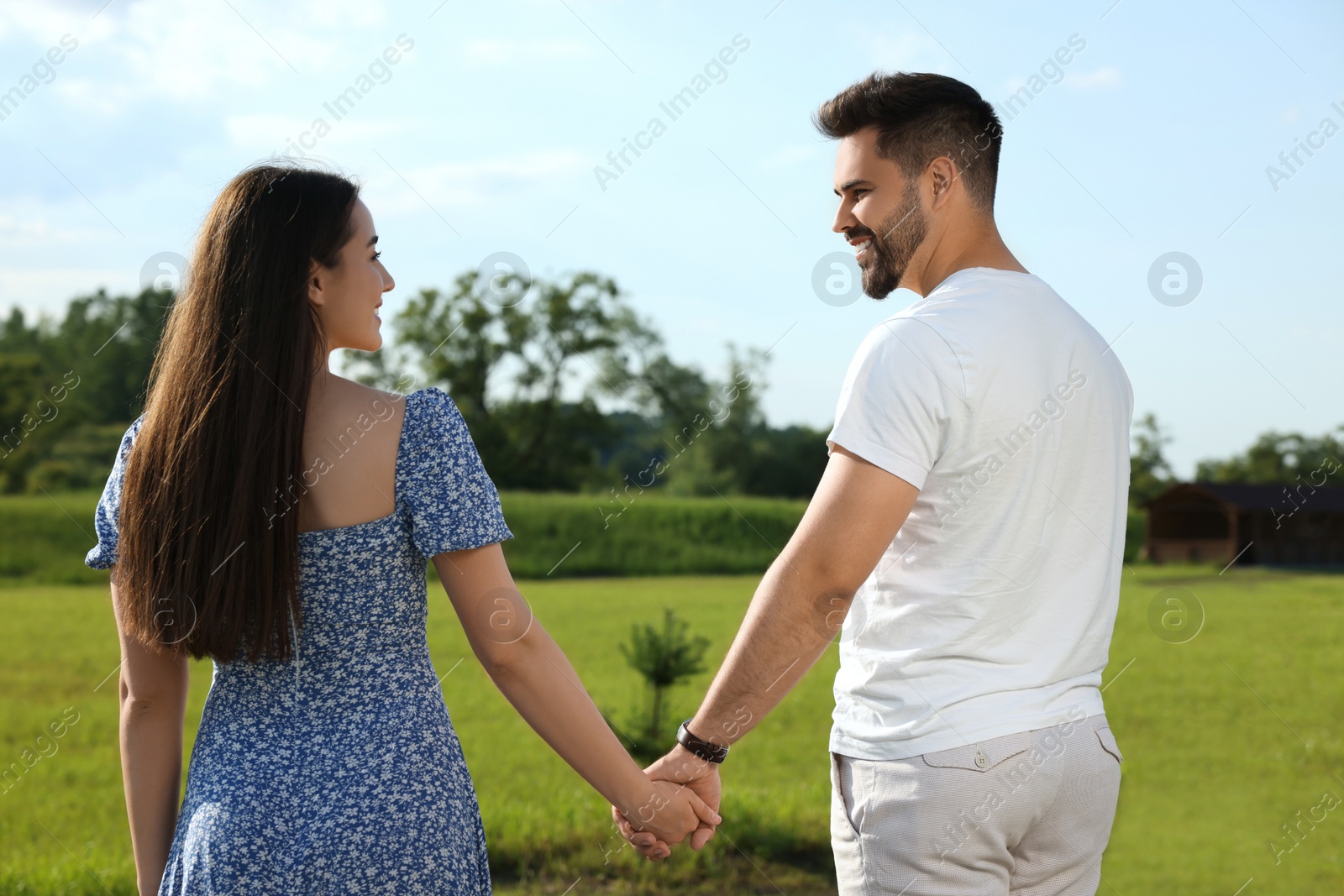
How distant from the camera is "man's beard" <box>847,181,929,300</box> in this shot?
84.7 inches

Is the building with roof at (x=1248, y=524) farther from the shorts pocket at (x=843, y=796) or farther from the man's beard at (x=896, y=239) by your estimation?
the shorts pocket at (x=843, y=796)

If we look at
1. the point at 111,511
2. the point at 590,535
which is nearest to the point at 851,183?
the point at 111,511

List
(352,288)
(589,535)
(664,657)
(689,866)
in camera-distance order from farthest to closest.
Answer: (589,535), (664,657), (689,866), (352,288)

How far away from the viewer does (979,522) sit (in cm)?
182

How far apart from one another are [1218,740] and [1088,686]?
39.8 feet

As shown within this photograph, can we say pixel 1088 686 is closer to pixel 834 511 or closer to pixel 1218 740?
pixel 834 511

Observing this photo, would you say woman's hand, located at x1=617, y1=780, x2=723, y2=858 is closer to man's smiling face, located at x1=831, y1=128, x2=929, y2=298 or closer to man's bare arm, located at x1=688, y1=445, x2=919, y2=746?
man's bare arm, located at x1=688, y1=445, x2=919, y2=746

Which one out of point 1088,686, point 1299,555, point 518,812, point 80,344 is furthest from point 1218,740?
point 80,344

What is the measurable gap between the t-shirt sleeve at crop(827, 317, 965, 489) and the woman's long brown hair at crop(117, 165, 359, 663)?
990mm

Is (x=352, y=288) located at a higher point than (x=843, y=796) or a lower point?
higher

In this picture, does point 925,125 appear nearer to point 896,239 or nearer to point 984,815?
point 896,239

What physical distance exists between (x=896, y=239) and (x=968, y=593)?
0.81m

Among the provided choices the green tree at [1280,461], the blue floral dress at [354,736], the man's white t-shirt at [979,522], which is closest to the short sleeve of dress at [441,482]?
the blue floral dress at [354,736]

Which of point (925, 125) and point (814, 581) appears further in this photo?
point (925, 125)
